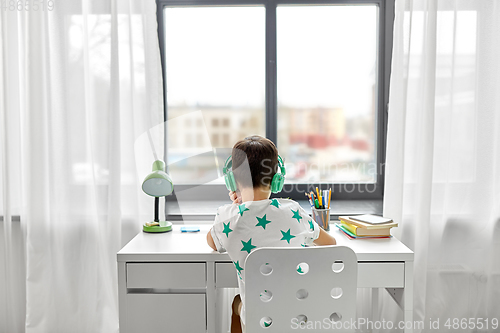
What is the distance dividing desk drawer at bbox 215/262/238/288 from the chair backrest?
0.29 meters

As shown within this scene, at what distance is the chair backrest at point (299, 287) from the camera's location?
1.10m

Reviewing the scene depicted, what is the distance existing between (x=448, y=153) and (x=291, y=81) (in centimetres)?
87

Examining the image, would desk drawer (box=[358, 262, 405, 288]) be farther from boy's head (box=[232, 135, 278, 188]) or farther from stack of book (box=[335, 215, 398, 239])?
boy's head (box=[232, 135, 278, 188])

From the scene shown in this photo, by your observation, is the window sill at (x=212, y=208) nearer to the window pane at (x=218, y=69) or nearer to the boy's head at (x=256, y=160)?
the window pane at (x=218, y=69)

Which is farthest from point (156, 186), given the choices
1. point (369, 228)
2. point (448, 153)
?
point (448, 153)

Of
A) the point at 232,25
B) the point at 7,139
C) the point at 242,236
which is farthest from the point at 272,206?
the point at 7,139

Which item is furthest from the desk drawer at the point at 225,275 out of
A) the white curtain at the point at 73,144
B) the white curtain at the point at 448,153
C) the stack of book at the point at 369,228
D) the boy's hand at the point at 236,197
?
the white curtain at the point at 448,153

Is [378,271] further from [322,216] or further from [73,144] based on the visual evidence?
[73,144]

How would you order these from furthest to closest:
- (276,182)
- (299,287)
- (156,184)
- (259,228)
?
(156,184), (276,182), (259,228), (299,287)

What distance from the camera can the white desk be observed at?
1438mm

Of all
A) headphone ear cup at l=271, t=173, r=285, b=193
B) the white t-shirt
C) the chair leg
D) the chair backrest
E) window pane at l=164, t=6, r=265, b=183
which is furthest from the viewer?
window pane at l=164, t=6, r=265, b=183

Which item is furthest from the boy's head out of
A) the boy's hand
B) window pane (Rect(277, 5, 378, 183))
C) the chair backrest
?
window pane (Rect(277, 5, 378, 183))

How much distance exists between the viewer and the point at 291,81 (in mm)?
2152

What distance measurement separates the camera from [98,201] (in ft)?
6.21
